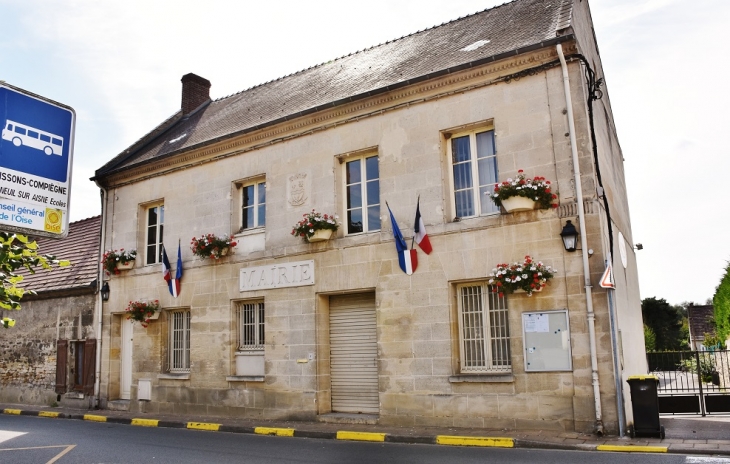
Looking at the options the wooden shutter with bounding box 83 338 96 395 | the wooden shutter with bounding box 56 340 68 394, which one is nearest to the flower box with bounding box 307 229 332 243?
the wooden shutter with bounding box 83 338 96 395

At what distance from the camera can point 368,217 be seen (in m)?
13.1

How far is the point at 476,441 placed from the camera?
9.88 m

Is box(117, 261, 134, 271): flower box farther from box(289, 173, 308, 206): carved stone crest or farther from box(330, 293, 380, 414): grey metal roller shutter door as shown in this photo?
box(330, 293, 380, 414): grey metal roller shutter door

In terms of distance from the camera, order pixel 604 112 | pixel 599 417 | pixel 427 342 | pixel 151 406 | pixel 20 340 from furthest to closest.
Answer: pixel 20 340, pixel 151 406, pixel 604 112, pixel 427 342, pixel 599 417

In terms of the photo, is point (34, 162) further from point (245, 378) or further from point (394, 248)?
point (245, 378)

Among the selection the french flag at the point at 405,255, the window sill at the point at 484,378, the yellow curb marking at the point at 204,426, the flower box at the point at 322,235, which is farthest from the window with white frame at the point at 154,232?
the window sill at the point at 484,378

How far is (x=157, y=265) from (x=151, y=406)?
3.57 metres

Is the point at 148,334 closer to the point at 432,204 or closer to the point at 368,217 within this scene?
the point at 368,217

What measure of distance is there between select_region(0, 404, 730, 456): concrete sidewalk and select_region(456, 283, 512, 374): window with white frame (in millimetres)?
1213

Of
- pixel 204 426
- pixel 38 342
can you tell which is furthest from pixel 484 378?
pixel 38 342

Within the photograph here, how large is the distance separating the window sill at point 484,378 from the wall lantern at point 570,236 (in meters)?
2.42

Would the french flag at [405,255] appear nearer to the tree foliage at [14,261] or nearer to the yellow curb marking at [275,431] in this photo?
the yellow curb marking at [275,431]

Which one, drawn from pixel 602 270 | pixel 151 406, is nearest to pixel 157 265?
pixel 151 406

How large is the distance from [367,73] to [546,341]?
7.68m
